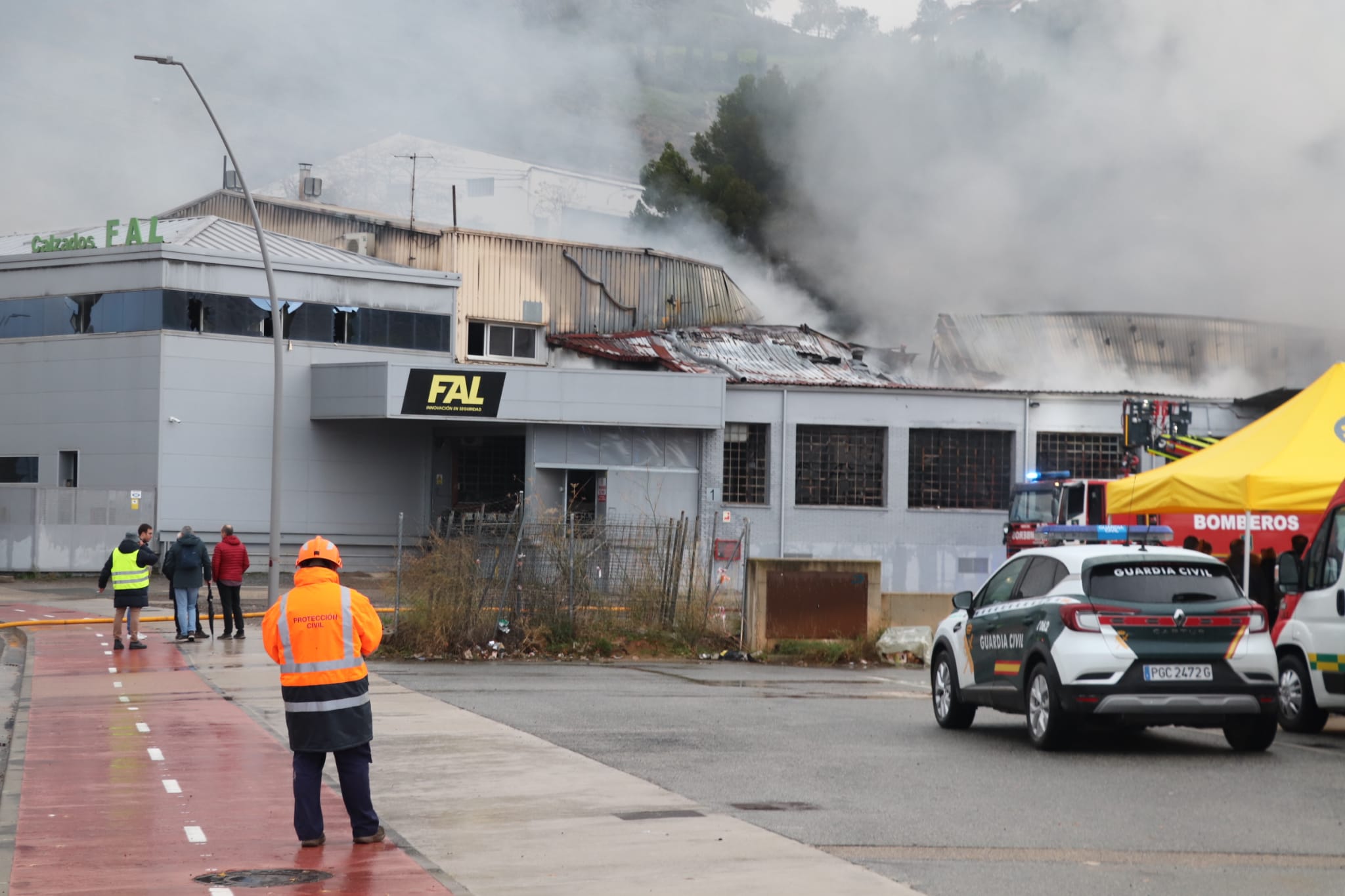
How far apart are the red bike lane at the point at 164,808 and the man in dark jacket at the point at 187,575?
22.8 ft

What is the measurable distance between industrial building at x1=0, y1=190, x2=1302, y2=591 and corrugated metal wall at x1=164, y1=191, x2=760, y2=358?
483cm

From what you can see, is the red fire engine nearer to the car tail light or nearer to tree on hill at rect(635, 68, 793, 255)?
the car tail light

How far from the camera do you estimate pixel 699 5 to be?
170 meters

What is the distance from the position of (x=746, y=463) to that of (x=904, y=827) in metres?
30.3

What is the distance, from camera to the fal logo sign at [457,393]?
38.0 meters

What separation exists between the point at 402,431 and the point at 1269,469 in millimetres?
27959

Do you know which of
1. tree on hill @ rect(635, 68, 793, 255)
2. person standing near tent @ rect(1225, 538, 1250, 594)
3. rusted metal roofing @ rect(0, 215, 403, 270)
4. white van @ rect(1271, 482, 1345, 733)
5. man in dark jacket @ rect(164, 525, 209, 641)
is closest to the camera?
white van @ rect(1271, 482, 1345, 733)

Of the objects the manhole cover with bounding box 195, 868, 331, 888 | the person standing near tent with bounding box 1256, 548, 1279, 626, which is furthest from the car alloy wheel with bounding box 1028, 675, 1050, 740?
the manhole cover with bounding box 195, 868, 331, 888

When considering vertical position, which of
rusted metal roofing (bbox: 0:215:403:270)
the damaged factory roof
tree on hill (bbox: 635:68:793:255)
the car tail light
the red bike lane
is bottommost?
the red bike lane

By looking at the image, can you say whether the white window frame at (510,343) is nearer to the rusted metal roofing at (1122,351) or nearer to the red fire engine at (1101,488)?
the rusted metal roofing at (1122,351)

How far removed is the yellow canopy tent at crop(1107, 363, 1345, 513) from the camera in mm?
16641

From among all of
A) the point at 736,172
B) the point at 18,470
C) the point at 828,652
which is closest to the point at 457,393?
the point at 18,470

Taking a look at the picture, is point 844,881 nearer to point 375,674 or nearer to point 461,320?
point 375,674

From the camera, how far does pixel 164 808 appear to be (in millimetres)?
9898
